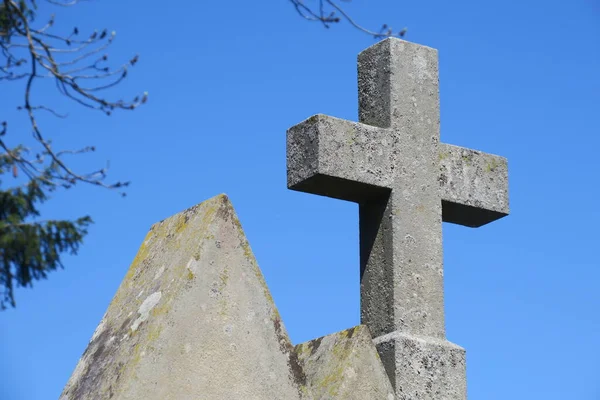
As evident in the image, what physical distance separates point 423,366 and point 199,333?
1355mm

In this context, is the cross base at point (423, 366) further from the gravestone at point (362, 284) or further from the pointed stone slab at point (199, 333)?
the pointed stone slab at point (199, 333)

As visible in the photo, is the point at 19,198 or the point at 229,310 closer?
the point at 19,198

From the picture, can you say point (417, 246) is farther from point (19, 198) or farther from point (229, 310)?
point (19, 198)

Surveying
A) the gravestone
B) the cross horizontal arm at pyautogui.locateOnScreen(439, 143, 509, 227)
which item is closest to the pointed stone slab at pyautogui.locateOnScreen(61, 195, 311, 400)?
the gravestone

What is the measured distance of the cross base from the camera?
24.3ft

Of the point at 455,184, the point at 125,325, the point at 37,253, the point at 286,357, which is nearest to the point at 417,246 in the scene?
the point at 455,184

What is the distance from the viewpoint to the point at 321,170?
7578mm

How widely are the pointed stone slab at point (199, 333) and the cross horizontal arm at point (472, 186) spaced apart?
1.55 m

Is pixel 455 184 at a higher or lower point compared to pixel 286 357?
higher

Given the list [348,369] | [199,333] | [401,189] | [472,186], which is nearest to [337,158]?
[401,189]

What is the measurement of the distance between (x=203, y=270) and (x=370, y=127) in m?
1.46

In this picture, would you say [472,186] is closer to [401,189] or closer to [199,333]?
[401,189]

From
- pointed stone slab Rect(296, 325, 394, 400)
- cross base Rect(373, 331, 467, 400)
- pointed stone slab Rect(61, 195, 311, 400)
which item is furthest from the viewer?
cross base Rect(373, 331, 467, 400)

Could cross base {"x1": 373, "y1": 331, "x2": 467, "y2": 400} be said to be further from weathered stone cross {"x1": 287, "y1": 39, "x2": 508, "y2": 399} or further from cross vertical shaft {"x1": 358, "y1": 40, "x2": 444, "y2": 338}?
cross vertical shaft {"x1": 358, "y1": 40, "x2": 444, "y2": 338}
